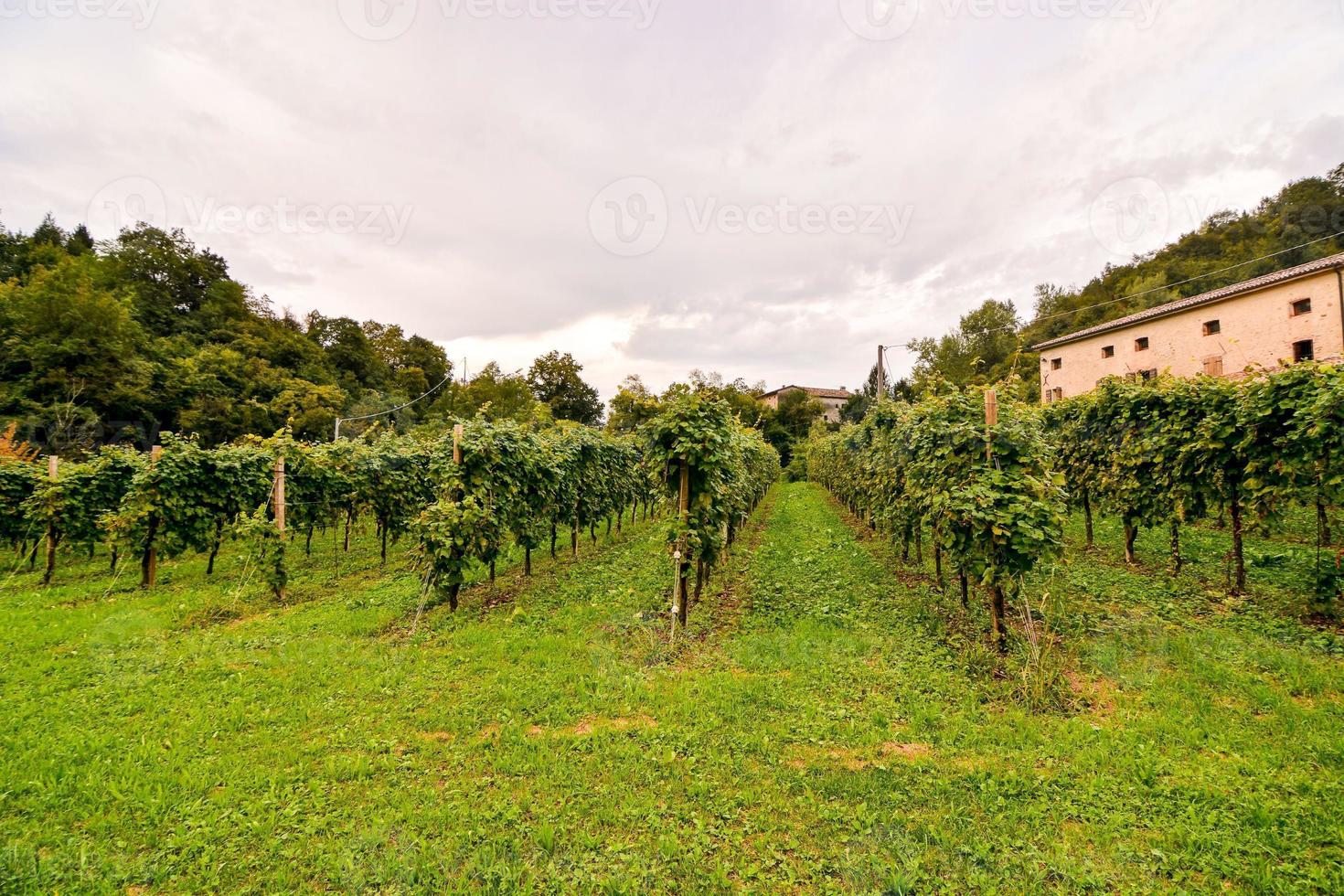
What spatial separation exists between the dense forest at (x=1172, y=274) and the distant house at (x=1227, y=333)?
3423 mm

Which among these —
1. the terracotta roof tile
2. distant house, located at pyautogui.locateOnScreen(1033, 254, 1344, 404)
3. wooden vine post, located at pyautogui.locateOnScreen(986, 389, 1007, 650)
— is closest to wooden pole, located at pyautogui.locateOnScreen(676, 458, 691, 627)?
wooden vine post, located at pyautogui.locateOnScreen(986, 389, 1007, 650)

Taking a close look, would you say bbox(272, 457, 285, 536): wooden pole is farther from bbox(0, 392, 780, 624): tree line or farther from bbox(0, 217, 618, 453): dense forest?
bbox(0, 217, 618, 453): dense forest

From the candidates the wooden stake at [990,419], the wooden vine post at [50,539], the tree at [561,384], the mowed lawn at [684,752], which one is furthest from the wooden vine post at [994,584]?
the tree at [561,384]

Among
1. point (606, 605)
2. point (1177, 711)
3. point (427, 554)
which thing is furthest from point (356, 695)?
point (1177, 711)

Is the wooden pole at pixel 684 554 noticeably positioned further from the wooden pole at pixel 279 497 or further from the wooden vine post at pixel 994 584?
the wooden pole at pixel 279 497

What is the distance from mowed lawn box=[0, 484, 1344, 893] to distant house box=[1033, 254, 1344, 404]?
18707 millimetres

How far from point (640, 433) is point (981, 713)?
16.4 feet

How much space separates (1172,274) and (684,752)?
55876 mm

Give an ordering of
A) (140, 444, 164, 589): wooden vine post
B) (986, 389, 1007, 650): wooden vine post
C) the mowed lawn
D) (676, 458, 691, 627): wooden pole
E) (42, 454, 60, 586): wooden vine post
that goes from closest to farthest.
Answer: the mowed lawn, (986, 389, 1007, 650): wooden vine post, (676, 458, 691, 627): wooden pole, (140, 444, 164, 589): wooden vine post, (42, 454, 60, 586): wooden vine post

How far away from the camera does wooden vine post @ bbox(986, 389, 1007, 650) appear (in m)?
5.35

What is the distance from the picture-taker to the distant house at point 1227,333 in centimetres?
2050

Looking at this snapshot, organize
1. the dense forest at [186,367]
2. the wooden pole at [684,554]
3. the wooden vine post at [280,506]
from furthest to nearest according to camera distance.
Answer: the dense forest at [186,367] → the wooden vine post at [280,506] → the wooden pole at [684,554]

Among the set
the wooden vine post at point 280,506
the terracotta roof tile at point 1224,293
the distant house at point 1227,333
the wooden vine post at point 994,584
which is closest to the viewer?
the wooden vine post at point 994,584

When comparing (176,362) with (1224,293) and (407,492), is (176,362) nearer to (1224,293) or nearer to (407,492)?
(407,492)
